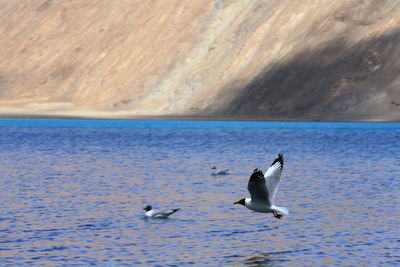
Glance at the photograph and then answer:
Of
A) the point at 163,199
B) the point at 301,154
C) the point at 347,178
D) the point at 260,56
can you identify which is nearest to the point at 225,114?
the point at 260,56

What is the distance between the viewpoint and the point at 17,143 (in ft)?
255

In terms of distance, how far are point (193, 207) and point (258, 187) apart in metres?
12.1

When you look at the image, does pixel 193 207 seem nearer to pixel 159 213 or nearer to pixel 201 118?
pixel 159 213

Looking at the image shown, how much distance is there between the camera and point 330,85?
120125 mm

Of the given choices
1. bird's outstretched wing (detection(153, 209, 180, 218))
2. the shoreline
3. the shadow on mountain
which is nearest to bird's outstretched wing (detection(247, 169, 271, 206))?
bird's outstretched wing (detection(153, 209, 180, 218))

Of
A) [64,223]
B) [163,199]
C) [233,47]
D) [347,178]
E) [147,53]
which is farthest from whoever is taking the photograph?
[147,53]

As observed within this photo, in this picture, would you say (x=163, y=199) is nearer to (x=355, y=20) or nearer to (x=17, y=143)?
(x=17, y=143)

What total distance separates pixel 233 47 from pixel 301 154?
250 ft

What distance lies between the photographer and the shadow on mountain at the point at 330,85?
116938 mm

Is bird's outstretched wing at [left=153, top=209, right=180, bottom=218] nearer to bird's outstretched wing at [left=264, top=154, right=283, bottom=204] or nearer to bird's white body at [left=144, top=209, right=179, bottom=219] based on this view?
bird's white body at [left=144, top=209, right=179, bottom=219]

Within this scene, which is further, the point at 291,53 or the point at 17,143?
the point at 291,53

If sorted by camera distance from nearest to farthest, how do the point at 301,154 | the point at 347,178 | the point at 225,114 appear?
the point at 347,178
the point at 301,154
the point at 225,114

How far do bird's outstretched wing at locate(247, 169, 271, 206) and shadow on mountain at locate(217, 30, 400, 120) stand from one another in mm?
94078

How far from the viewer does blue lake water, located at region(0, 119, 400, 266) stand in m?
23.6
